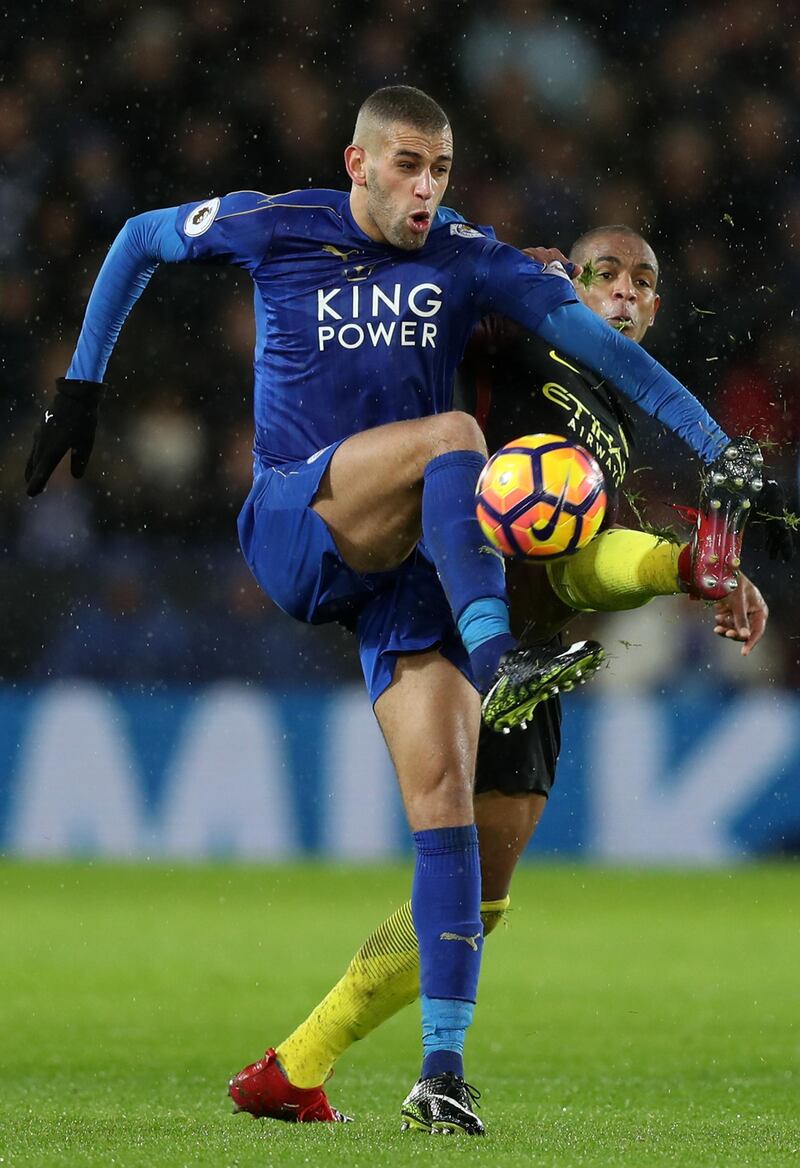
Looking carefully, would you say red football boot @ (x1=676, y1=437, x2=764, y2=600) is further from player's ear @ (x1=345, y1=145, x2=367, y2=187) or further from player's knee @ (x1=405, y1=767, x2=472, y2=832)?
player's ear @ (x1=345, y1=145, x2=367, y2=187)

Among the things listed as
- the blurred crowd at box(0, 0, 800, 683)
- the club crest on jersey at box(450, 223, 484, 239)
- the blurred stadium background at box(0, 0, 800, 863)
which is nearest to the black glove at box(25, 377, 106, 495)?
the club crest on jersey at box(450, 223, 484, 239)

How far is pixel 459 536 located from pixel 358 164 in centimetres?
94

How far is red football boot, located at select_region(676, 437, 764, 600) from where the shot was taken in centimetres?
355

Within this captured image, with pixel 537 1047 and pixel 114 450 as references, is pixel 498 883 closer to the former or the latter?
pixel 537 1047

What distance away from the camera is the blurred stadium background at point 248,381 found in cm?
905

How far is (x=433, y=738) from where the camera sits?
3.73 meters

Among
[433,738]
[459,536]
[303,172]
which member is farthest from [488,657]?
[303,172]

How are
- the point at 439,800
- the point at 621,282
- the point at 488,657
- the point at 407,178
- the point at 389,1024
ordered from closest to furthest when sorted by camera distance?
the point at 488,657 → the point at 439,800 → the point at 407,178 → the point at 621,282 → the point at 389,1024

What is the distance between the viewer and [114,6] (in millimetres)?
11828

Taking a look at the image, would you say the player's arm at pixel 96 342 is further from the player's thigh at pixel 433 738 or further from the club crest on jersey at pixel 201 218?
the player's thigh at pixel 433 738

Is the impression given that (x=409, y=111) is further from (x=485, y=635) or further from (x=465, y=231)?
(x=485, y=635)

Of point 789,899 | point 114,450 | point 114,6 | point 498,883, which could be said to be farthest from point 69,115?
point 498,883

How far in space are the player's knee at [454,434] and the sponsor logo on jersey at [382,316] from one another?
0.34 m

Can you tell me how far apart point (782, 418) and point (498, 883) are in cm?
613
